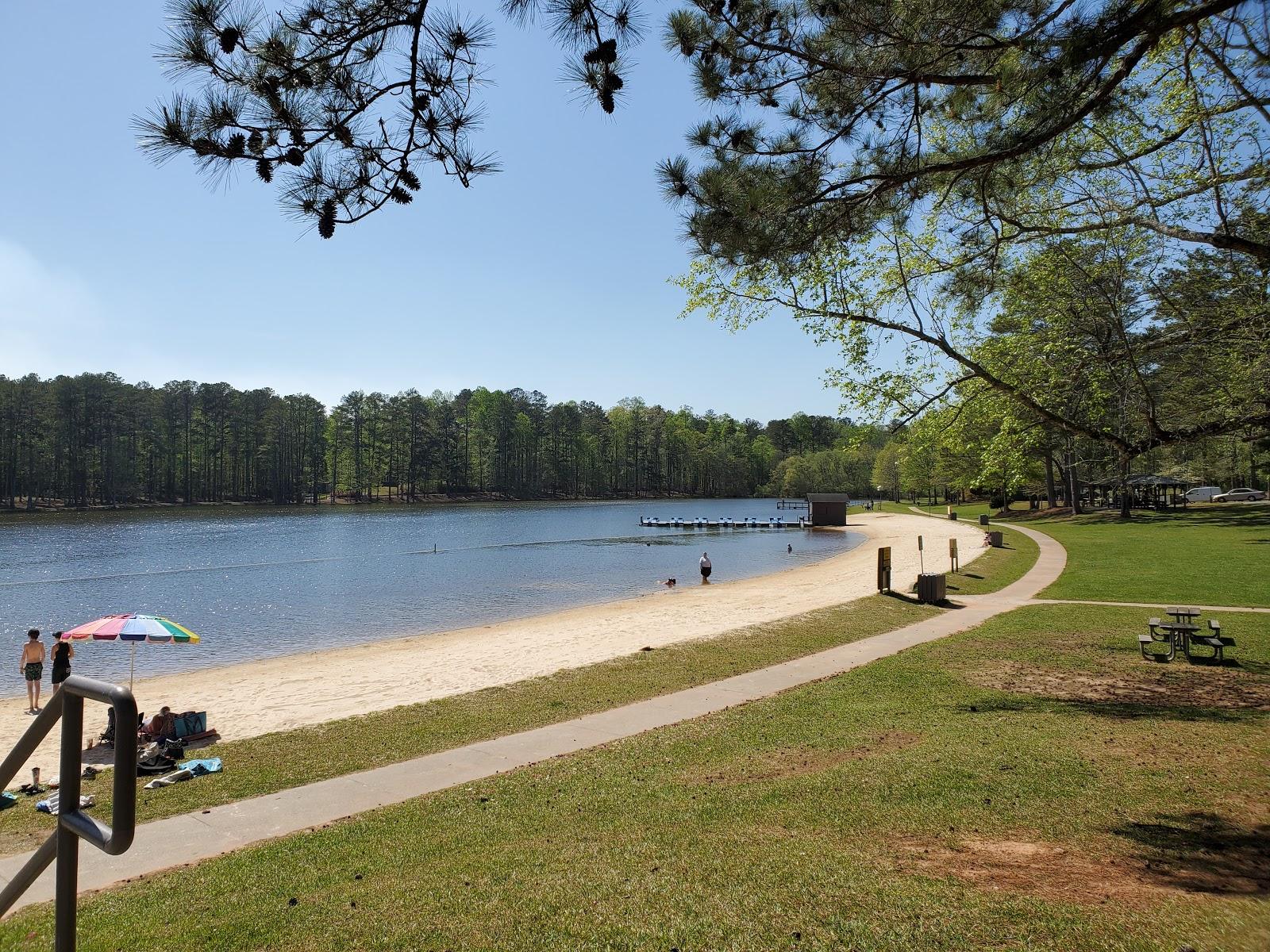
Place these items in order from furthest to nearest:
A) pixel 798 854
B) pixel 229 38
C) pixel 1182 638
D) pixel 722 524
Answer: pixel 722 524 → pixel 1182 638 → pixel 798 854 → pixel 229 38

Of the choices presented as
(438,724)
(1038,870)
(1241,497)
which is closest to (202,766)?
(438,724)

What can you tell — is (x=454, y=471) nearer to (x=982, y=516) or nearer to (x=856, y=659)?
(x=982, y=516)

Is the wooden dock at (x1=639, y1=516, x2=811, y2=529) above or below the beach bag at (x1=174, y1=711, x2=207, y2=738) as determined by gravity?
below

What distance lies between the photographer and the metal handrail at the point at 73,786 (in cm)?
241

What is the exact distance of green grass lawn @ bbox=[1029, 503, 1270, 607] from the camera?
20.0 m

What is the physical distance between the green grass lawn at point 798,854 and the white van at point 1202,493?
8739 cm

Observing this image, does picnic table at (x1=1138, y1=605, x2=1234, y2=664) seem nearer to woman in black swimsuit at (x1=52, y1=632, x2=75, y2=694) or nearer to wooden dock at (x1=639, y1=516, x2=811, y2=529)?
woman in black swimsuit at (x1=52, y1=632, x2=75, y2=694)

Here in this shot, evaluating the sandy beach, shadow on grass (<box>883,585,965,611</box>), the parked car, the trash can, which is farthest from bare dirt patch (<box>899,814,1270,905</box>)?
the parked car

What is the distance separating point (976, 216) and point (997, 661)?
719cm

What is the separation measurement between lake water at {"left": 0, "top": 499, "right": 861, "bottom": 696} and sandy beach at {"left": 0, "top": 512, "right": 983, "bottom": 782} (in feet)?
8.43

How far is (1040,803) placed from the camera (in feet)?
20.1

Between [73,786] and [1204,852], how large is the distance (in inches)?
254

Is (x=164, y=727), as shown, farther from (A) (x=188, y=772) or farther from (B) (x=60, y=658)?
(B) (x=60, y=658)

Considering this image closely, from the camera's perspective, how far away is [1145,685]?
Answer: 1086 cm
